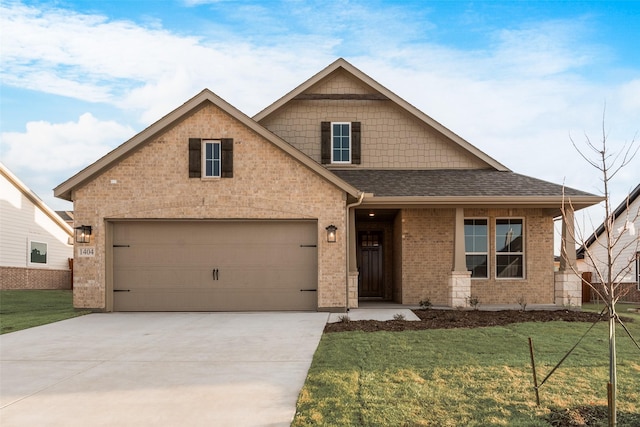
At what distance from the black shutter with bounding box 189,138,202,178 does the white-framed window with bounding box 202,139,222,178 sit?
0.46 ft

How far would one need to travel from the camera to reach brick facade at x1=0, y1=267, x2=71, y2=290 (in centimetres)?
2478

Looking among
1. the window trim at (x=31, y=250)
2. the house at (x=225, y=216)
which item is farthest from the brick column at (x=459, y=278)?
the window trim at (x=31, y=250)

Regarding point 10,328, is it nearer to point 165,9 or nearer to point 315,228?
point 315,228

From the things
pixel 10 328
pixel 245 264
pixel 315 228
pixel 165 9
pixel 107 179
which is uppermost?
pixel 165 9

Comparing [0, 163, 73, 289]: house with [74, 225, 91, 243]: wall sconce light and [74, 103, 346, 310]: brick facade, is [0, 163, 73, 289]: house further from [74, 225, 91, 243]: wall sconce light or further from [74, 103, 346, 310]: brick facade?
[74, 103, 346, 310]: brick facade

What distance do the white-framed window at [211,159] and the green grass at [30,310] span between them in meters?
4.76

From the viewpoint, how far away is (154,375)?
729 cm

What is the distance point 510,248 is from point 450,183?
2797 millimetres

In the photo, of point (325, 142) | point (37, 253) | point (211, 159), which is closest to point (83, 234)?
point (211, 159)

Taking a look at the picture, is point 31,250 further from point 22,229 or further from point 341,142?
point 341,142

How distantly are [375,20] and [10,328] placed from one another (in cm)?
1261

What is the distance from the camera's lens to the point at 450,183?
16.4 metres

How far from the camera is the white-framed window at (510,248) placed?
55.9 feet

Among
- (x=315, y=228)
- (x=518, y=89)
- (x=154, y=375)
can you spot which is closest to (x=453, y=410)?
(x=154, y=375)
